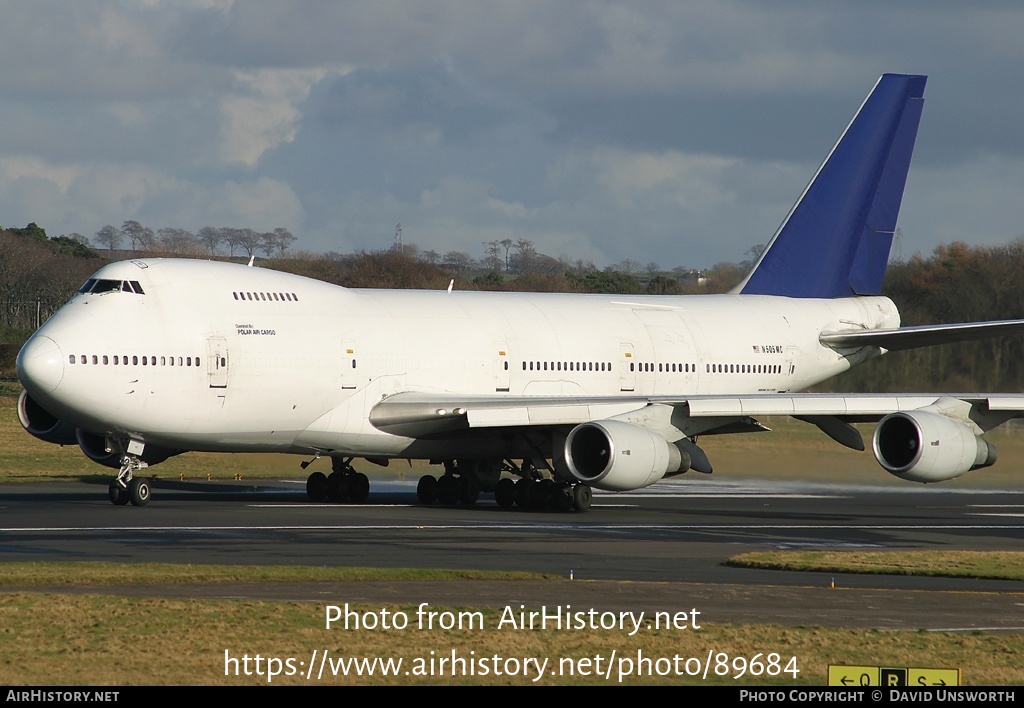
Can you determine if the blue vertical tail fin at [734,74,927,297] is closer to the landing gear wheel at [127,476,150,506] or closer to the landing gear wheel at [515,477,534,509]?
the landing gear wheel at [515,477,534,509]

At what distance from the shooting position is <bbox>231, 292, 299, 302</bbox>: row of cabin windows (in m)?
27.4

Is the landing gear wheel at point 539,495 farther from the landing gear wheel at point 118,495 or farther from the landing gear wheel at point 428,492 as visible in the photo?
the landing gear wheel at point 118,495

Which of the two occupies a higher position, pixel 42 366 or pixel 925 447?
pixel 42 366

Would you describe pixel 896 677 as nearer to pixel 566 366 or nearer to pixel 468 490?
pixel 468 490

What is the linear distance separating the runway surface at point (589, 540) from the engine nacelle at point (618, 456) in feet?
2.48

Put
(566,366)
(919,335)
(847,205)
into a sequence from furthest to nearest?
(847,205)
(919,335)
(566,366)

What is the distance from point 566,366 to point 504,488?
3333 mm

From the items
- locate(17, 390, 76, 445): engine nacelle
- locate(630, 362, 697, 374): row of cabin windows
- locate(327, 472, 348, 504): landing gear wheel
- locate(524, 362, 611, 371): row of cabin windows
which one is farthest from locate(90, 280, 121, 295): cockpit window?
locate(630, 362, 697, 374): row of cabin windows

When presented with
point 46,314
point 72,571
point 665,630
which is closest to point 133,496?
point 72,571

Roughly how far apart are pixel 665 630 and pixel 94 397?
15.2 m

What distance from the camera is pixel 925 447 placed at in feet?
88.7

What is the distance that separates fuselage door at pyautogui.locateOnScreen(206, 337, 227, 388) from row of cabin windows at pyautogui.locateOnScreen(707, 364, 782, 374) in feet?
41.2

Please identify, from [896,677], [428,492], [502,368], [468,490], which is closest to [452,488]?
[468,490]

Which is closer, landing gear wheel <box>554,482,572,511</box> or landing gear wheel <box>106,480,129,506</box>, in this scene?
landing gear wheel <box>106,480,129,506</box>
